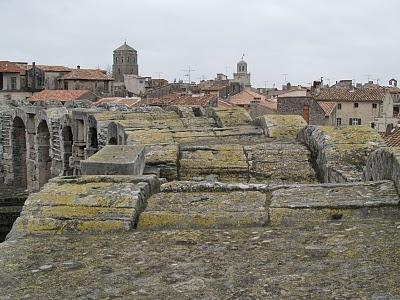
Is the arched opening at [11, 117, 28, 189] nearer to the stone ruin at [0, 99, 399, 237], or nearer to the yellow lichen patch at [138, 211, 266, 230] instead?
the stone ruin at [0, 99, 399, 237]

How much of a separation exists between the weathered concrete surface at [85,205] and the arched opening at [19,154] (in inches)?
752

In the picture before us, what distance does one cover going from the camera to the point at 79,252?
3.22 metres

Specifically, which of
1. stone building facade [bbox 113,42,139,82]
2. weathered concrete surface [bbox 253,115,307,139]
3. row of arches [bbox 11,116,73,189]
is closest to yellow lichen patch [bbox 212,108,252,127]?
weathered concrete surface [bbox 253,115,307,139]

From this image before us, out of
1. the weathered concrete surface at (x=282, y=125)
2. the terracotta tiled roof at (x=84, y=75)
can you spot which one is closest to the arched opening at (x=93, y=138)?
the weathered concrete surface at (x=282, y=125)

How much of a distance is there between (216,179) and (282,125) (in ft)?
9.12

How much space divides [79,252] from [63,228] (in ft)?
1.42

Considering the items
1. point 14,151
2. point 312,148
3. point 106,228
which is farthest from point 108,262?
point 14,151

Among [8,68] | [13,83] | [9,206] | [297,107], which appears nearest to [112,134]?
[9,206]

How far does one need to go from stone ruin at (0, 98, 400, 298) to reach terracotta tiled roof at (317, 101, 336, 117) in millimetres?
24251

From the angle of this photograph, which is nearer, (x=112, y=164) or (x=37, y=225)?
(x=37, y=225)

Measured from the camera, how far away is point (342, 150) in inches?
258

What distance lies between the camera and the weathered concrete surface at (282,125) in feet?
29.3

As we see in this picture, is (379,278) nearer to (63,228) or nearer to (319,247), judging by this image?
(319,247)

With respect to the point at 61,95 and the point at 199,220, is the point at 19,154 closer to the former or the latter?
the point at 199,220
